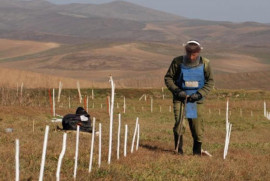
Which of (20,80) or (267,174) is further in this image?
(20,80)

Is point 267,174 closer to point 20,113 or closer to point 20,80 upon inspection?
point 20,113

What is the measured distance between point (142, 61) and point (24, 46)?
55404mm

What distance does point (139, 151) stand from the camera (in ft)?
44.0

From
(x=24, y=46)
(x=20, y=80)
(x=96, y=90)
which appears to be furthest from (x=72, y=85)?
(x=24, y=46)

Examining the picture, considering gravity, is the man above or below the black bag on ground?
above

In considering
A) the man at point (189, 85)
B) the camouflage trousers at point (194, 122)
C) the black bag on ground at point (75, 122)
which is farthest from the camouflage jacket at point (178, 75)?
the black bag on ground at point (75, 122)

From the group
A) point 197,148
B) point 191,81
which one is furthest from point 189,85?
point 197,148

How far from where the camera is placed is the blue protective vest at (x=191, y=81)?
43.7 feet

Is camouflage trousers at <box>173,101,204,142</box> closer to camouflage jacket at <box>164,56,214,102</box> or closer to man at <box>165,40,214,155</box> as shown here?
man at <box>165,40,214,155</box>

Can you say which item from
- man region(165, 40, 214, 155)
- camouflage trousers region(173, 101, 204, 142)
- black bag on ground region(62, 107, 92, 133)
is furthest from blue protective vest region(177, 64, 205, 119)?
black bag on ground region(62, 107, 92, 133)

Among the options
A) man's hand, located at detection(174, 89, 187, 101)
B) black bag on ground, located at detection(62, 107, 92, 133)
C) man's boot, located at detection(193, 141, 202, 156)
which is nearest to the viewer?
man's hand, located at detection(174, 89, 187, 101)

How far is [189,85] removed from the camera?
13.4m

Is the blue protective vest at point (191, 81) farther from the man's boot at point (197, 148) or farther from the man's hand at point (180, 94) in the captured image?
the man's boot at point (197, 148)

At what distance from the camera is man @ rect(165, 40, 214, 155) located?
13.3m
